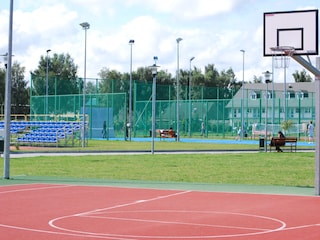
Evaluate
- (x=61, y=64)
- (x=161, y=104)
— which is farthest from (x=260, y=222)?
(x=61, y=64)

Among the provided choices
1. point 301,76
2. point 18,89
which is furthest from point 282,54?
point 301,76

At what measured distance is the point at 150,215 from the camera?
11734 millimetres

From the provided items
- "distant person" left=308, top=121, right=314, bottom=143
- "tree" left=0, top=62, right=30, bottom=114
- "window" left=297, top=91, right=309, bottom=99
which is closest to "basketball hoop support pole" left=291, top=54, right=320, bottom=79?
"distant person" left=308, top=121, right=314, bottom=143

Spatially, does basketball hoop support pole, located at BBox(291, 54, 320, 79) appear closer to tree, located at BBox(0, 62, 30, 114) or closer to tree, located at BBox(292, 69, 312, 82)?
tree, located at BBox(0, 62, 30, 114)

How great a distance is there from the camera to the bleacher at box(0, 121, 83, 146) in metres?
44.4

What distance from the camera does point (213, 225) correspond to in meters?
10.6

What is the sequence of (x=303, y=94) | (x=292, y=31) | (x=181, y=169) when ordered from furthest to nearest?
(x=303, y=94) → (x=181, y=169) → (x=292, y=31)

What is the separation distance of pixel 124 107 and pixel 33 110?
808 cm

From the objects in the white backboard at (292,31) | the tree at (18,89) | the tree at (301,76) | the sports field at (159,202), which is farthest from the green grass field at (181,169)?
the tree at (301,76)

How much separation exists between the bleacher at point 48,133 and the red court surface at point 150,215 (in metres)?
28.2

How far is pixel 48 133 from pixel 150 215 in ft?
112

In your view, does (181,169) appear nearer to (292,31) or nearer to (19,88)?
(292,31)

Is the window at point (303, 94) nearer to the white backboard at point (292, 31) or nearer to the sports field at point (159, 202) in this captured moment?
the sports field at point (159, 202)

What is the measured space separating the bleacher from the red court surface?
28.2 meters
